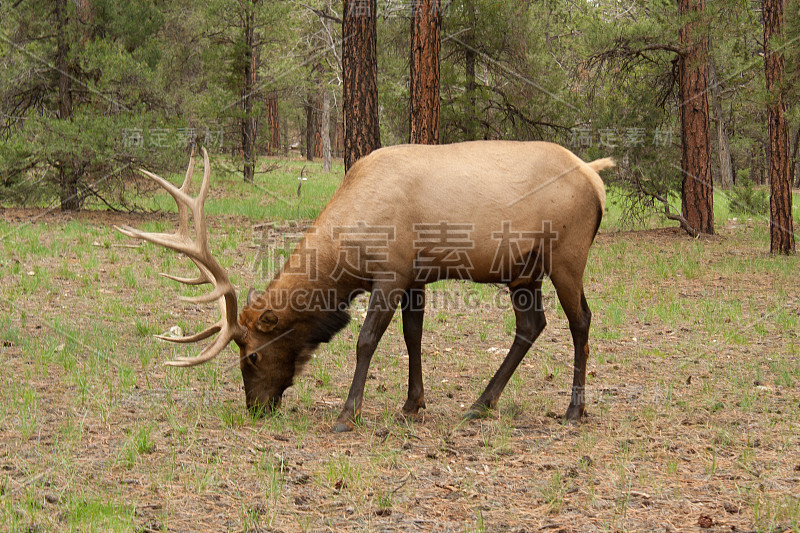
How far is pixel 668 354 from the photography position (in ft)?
25.2

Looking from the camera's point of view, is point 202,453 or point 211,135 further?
point 211,135

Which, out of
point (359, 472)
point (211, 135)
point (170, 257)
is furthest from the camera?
point (211, 135)

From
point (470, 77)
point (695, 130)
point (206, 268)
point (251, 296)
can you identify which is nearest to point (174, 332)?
point (251, 296)

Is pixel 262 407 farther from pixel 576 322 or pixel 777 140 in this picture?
pixel 777 140

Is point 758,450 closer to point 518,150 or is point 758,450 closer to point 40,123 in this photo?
point 518,150

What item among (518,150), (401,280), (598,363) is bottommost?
(598,363)

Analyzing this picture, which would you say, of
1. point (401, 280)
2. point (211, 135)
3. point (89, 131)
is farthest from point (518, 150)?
point (211, 135)

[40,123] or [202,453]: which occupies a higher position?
[40,123]

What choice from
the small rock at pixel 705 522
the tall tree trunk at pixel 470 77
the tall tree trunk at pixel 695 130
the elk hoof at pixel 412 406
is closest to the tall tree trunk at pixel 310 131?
the tall tree trunk at pixel 470 77

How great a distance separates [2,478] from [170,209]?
13.0 m

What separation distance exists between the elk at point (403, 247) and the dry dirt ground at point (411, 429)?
472 mm

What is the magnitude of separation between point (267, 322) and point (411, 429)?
128 centimetres

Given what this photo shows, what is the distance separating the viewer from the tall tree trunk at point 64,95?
14.4 m

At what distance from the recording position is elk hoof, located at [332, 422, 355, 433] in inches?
214
